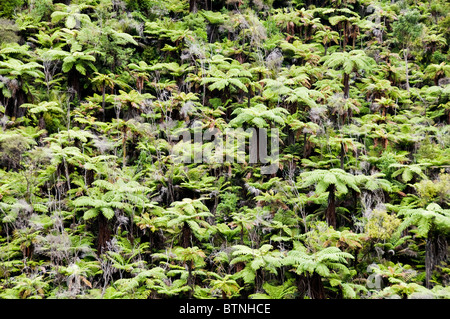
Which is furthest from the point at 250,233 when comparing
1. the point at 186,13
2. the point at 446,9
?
the point at 446,9

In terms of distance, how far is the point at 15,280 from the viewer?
30.7 ft

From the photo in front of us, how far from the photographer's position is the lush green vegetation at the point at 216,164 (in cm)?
984

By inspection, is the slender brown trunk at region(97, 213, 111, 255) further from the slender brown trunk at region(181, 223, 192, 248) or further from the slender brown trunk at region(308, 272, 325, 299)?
the slender brown trunk at region(308, 272, 325, 299)

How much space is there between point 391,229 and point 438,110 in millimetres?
8730

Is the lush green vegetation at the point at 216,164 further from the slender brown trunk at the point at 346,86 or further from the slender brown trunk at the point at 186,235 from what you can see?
the slender brown trunk at the point at 346,86

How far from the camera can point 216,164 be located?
13.2 m

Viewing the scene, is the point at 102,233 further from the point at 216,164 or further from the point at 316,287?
the point at 316,287

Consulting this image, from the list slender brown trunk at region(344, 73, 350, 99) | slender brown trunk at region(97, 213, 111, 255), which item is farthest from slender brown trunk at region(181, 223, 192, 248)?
slender brown trunk at region(344, 73, 350, 99)
